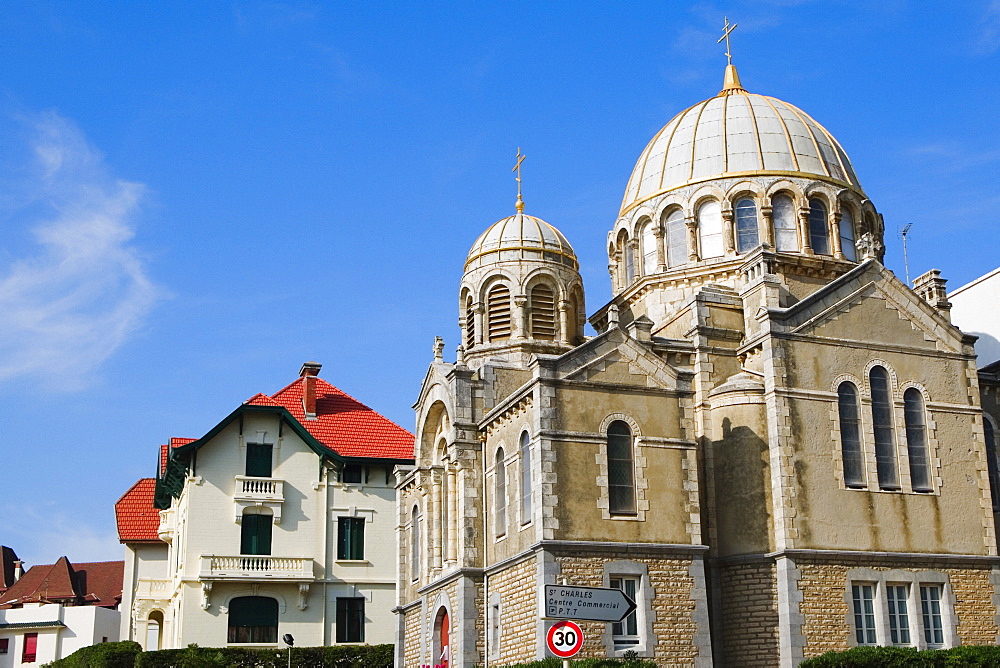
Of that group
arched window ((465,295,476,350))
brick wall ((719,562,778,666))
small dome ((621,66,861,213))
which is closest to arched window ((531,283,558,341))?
arched window ((465,295,476,350))

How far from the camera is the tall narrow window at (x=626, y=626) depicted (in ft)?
83.8

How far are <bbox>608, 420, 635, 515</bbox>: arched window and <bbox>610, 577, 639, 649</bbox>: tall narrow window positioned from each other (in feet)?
4.91

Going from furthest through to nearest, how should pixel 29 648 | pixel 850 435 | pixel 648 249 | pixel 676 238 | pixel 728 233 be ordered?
pixel 29 648, pixel 648 249, pixel 676 238, pixel 728 233, pixel 850 435

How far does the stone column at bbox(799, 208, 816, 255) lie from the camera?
32938mm

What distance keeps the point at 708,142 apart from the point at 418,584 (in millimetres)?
15244

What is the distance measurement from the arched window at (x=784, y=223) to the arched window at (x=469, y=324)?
28.7 feet

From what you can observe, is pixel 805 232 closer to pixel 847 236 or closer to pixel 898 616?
pixel 847 236

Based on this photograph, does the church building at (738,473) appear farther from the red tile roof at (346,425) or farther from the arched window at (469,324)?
the red tile roof at (346,425)

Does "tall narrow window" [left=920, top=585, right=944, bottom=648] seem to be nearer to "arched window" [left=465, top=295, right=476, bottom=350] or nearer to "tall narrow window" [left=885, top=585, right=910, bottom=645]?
"tall narrow window" [left=885, top=585, right=910, bottom=645]

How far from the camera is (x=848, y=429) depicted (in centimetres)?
2802

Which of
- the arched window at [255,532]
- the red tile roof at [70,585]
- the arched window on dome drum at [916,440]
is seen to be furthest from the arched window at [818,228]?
the red tile roof at [70,585]

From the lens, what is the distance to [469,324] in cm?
3519

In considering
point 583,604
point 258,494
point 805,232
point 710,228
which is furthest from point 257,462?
point 583,604

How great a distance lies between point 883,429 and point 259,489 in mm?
21912
